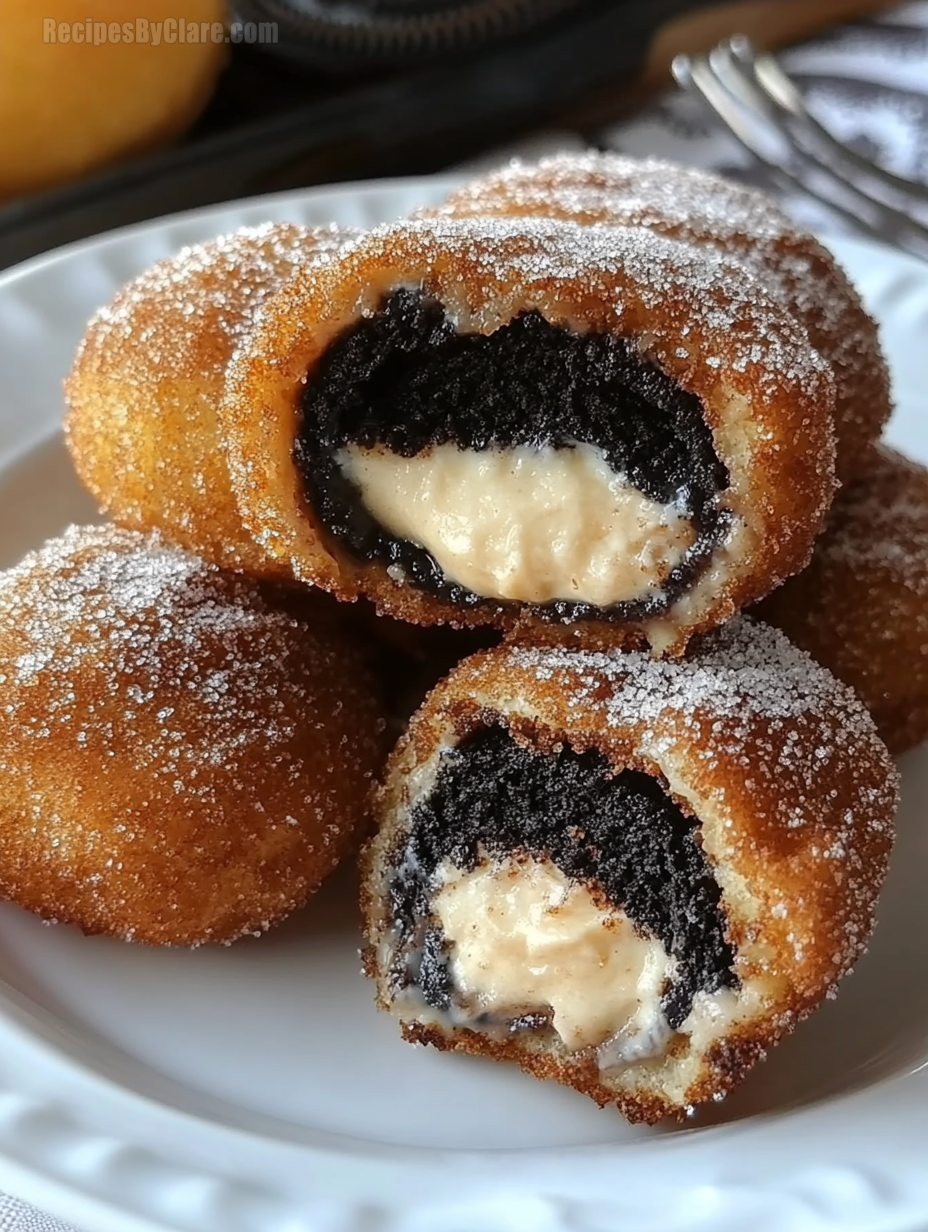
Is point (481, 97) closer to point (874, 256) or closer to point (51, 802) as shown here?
point (874, 256)

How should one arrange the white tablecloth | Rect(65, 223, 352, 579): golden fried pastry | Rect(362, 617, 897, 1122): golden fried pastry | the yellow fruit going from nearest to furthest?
1. Rect(362, 617, 897, 1122): golden fried pastry
2. Rect(65, 223, 352, 579): golden fried pastry
3. the yellow fruit
4. the white tablecloth

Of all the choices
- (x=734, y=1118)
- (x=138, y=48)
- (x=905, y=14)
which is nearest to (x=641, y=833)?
(x=734, y=1118)

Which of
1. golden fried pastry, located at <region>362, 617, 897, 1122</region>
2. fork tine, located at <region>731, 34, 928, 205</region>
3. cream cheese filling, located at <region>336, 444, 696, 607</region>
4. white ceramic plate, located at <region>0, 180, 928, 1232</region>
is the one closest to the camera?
white ceramic plate, located at <region>0, 180, 928, 1232</region>

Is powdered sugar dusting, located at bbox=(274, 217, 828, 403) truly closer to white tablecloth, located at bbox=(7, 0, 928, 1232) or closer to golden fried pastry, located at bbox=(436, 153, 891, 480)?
golden fried pastry, located at bbox=(436, 153, 891, 480)

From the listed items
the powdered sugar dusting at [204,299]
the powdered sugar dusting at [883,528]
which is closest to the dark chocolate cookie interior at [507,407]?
the powdered sugar dusting at [204,299]

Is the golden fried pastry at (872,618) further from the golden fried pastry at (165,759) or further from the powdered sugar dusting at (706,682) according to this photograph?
the golden fried pastry at (165,759)

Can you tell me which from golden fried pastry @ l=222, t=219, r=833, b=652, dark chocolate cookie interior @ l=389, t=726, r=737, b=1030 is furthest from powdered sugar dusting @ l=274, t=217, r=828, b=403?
dark chocolate cookie interior @ l=389, t=726, r=737, b=1030
